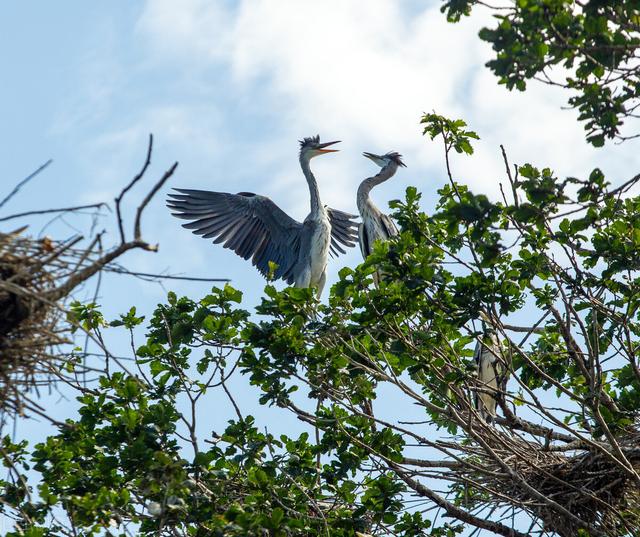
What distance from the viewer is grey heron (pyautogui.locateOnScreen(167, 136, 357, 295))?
11.8m

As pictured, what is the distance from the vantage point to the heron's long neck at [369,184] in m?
12.0

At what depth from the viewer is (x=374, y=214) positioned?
38.6ft

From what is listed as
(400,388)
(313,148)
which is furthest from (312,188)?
(400,388)

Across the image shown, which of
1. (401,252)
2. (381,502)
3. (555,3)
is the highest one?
(555,3)

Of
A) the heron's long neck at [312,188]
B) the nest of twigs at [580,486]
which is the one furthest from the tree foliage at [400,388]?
the heron's long neck at [312,188]

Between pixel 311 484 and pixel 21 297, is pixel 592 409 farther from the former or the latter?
pixel 21 297

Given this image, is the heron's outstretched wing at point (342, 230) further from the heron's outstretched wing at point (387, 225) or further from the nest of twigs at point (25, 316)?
the nest of twigs at point (25, 316)

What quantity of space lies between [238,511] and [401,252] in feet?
6.32

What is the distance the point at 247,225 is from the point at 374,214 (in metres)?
1.37

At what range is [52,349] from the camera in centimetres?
548

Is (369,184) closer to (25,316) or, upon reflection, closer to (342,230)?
(342,230)

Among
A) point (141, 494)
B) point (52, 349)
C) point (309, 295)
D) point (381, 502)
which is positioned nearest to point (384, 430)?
point (381, 502)

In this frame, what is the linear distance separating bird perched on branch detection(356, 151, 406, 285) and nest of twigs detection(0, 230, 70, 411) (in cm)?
585

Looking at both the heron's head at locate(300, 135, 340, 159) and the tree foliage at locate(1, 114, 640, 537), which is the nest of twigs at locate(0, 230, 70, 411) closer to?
the tree foliage at locate(1, 114, 640, 537)
